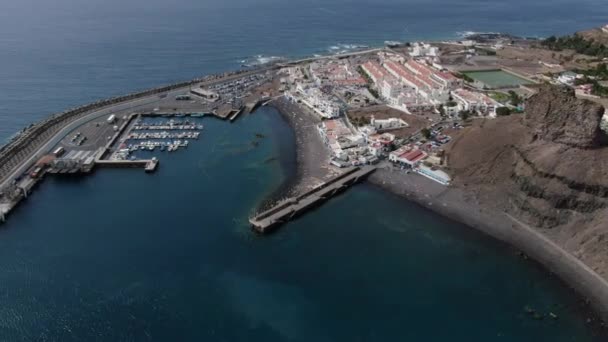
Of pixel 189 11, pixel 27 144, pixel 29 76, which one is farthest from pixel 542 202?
pixel 189 11

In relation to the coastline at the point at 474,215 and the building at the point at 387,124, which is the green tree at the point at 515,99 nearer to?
the building at the point at 387,124

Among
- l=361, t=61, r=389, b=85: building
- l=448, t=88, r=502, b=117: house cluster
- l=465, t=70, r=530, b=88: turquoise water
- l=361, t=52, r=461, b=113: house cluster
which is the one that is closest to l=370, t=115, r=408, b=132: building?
l=361, t=52, r=461, b=113: house cluster

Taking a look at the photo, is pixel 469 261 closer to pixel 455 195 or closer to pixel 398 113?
pixel 455 195

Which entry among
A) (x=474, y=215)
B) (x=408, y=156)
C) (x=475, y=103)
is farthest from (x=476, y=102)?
(x=474, y=215)

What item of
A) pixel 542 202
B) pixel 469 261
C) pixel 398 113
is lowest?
pixel 469 261

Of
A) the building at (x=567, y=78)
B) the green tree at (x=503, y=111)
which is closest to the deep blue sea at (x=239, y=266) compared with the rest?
the green tree at (x=503, y=111)

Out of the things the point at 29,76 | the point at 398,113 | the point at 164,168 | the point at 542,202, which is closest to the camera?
the point at 542,202

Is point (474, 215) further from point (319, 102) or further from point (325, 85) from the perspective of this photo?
point (325, 85)
